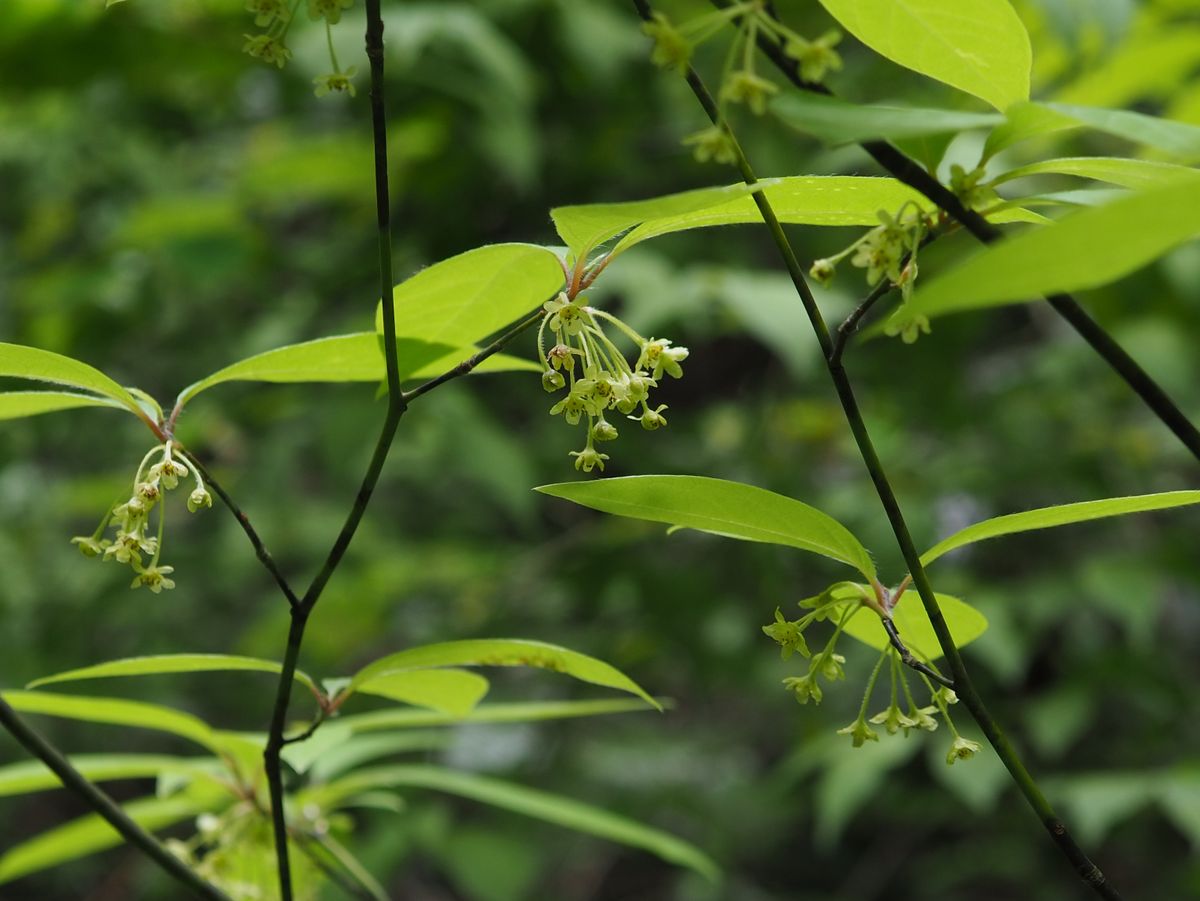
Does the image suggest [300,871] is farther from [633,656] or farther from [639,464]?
[633,656]

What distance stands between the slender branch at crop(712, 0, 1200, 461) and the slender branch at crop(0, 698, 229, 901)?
0.38 m

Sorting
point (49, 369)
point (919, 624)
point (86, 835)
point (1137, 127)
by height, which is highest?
point (1137, 127)

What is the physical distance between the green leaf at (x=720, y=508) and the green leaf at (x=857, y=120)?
6.0 inches

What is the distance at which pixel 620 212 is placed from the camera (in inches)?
15.1

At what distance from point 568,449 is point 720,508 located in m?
1.66

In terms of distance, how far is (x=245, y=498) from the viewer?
203 centimetres

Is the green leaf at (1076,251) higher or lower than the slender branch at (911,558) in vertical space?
higher

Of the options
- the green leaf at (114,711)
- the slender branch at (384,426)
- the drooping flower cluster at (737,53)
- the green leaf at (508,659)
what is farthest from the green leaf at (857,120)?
the green leaf at (114,711)

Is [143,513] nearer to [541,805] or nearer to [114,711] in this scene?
[114,711]

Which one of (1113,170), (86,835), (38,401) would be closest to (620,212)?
(1113,170)

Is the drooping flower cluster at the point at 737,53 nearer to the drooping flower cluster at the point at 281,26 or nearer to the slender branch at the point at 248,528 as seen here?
the drooping flower cluster at the point at 281,26

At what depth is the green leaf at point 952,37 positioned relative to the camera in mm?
395

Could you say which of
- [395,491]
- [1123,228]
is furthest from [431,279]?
[395,491]

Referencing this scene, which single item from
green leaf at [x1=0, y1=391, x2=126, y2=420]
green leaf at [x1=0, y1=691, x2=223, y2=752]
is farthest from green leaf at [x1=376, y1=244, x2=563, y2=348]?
green leaf at [x1=0, y1=691, x2=223, y2=752]
